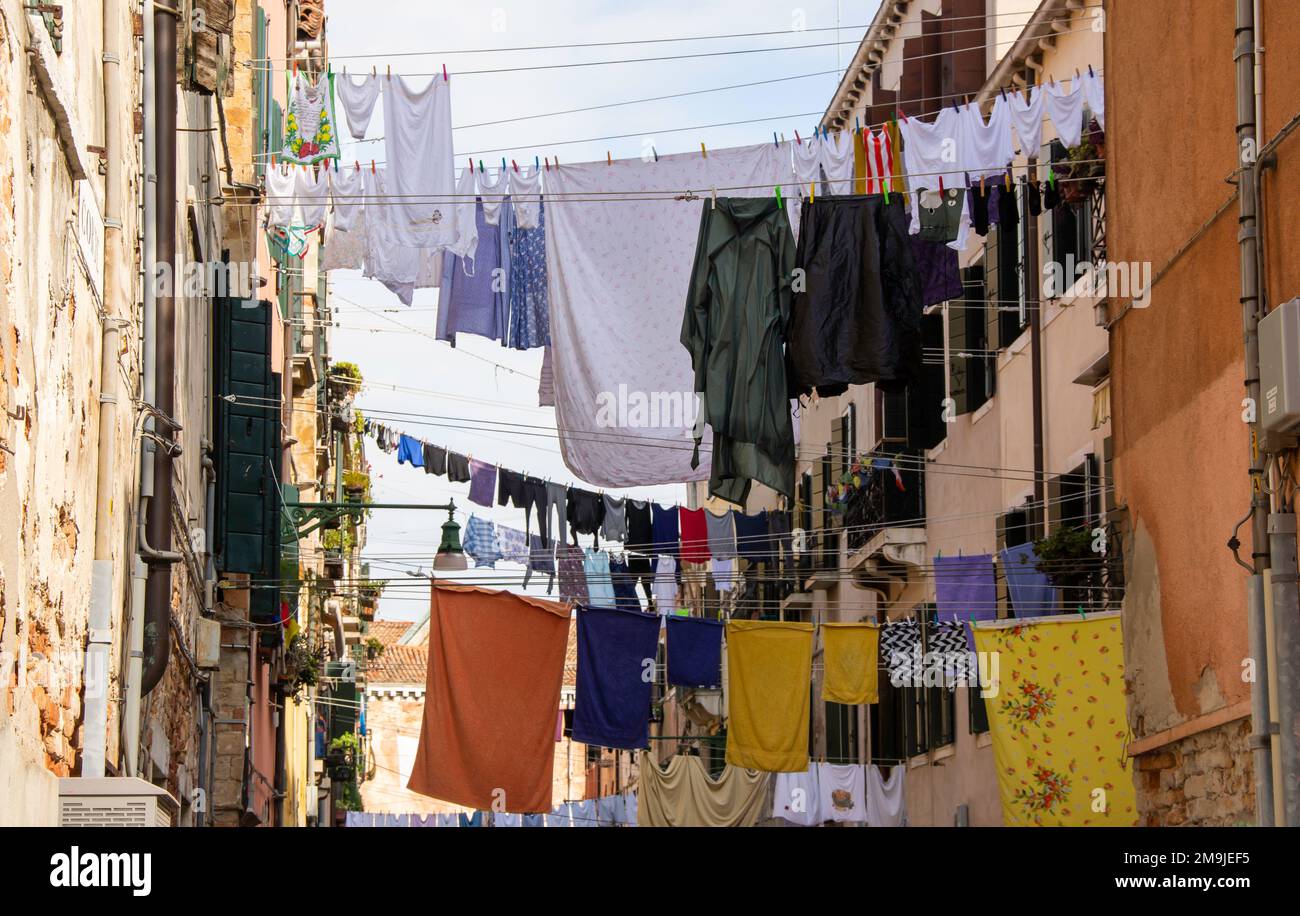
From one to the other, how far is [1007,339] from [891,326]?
654 cm

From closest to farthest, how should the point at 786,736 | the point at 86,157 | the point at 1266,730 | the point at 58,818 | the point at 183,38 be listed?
the point at 58,818
the point at 86,157
the point at 1266,730
the point at 183,38
the point at 786,736

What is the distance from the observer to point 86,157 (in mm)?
7586

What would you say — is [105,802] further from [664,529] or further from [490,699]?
[664,529]

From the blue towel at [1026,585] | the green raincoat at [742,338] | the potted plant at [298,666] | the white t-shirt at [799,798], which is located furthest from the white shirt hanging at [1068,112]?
the potted plant at [298,666]

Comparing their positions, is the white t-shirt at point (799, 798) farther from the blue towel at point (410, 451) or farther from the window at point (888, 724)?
the blue towel at point (410, 451)

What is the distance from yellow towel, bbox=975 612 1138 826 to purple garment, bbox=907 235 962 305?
2.59m

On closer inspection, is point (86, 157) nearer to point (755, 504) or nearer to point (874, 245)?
point (874, 245)

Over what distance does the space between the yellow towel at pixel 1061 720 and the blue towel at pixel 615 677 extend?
537 cm

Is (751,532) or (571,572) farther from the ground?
(751,532)

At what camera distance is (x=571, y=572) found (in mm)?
22969

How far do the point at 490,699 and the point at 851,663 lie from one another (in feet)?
12.4

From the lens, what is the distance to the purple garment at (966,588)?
17.5 meters

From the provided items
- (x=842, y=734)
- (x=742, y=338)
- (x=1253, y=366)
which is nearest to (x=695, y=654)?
(x=742, y=338)
